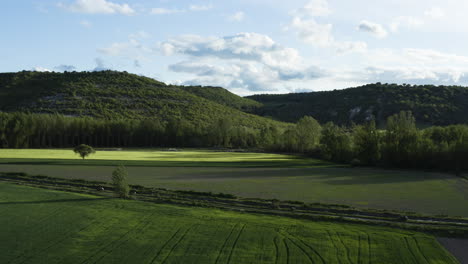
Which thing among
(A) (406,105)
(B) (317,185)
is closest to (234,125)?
(A) (406,105)

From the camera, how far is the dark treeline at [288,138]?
74375 mm

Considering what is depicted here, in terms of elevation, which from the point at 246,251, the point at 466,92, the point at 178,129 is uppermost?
the point at 466,92

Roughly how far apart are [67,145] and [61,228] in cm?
10675

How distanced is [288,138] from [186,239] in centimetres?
9659

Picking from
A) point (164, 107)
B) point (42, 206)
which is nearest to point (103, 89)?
point (164, 107)

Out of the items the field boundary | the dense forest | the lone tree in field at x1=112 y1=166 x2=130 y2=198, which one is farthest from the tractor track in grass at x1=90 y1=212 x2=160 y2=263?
the dense forest

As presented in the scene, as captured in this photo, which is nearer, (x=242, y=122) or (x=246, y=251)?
(x=246, y=251)

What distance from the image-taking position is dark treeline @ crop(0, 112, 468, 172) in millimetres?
74375

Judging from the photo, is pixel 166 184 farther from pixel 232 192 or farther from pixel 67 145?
pixel 67 145

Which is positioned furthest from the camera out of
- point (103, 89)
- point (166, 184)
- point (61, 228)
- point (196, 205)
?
point (103, 89)

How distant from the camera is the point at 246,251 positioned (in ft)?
69.8

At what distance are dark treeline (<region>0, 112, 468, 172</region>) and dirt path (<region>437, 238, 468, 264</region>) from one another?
51187 millimetres

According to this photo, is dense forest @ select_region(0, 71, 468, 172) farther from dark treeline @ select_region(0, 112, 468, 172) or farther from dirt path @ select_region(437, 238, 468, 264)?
dirt path @ select_region(437, 238, 468, 264)

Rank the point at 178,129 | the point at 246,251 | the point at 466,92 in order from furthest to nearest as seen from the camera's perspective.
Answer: the point at 466,92
the point at 178,129
the point at 246,251
